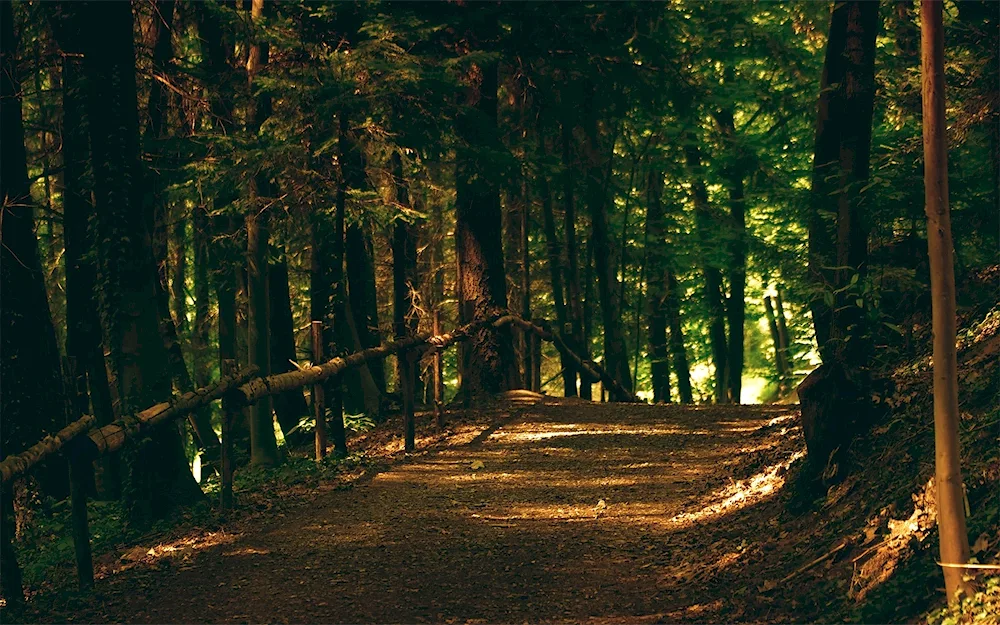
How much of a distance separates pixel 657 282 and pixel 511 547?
62.6 feet

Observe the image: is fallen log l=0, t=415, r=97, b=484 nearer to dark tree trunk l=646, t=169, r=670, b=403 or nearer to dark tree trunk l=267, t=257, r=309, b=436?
dark tree trunk l=267, t=257, r=309, b=436

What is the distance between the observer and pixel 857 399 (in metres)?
7.33

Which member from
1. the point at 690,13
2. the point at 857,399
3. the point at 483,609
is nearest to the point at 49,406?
the point at 483,609

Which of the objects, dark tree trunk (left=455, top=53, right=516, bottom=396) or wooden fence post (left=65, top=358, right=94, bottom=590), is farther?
dark tree trunk (left=455, top=53, right=516, bottom=396)

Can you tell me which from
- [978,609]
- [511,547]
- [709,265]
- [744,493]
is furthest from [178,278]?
[978,609]

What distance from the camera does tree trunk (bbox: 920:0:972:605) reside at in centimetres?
464

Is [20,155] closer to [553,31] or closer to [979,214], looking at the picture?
[553,31]

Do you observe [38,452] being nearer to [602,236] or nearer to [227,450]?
[227,450]

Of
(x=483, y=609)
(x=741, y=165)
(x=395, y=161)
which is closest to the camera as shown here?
(x=483, y=609)

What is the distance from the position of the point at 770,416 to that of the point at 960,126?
6.04 meters

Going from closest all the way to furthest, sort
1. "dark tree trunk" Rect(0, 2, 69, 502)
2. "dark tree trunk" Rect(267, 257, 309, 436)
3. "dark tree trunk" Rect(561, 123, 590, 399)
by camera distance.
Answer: "dark tree trunk" Rect(0, 2, 69, 502) → "dark tree trunk" Rect(267, 257, 309, 436) → "dark tree trunk" Rect(561, 123, 590, 399)

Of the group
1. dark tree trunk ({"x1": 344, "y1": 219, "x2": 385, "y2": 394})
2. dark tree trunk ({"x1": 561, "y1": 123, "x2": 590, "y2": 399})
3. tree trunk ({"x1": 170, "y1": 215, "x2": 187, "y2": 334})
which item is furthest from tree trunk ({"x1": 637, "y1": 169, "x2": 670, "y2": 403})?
tree trunk ({"x1": 170, "y1": 215, "x2": 187, "y2": 334})

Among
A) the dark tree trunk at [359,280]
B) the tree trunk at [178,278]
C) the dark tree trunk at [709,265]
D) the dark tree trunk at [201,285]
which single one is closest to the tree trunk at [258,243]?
the dark tree trunk at [201,285]

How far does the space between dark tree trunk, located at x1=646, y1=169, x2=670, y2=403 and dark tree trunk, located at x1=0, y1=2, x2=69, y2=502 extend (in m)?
15.0
